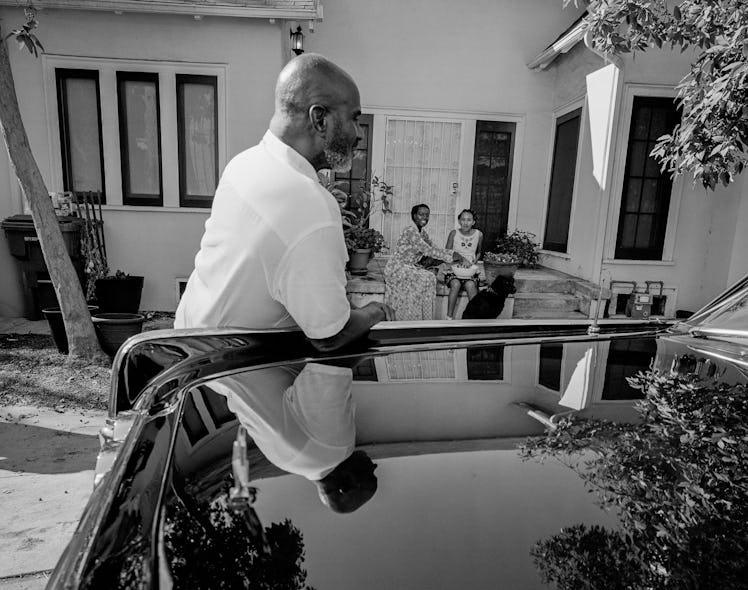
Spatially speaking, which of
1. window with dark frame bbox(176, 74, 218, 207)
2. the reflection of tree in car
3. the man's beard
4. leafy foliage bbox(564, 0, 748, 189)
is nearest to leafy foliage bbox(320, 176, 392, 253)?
window with dark frame bbox(176, 74, 218, 207)

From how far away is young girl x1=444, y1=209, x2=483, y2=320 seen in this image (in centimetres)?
623

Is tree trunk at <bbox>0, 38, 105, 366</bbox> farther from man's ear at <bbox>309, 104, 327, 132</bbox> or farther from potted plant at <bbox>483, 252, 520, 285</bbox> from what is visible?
potted plant at <bbox>483, 252, 520, 285</bbox>

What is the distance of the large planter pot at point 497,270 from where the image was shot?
6109 millimetres

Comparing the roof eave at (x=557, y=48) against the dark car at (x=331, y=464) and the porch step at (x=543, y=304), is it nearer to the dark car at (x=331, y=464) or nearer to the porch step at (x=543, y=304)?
the porch step at (x=543, y=304)

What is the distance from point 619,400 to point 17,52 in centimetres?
798

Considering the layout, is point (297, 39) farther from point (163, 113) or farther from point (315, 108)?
point (315, 108)

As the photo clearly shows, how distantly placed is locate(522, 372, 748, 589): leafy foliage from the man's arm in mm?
683

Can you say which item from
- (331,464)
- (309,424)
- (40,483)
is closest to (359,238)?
(40,483)

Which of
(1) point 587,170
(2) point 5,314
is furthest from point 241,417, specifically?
(2) point 5,314

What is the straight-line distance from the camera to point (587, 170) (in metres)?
6.86

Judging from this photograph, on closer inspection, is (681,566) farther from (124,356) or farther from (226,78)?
(226,78)

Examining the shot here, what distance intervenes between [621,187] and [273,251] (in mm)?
6283

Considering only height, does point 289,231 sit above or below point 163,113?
below

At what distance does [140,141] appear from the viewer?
6.81 metres
